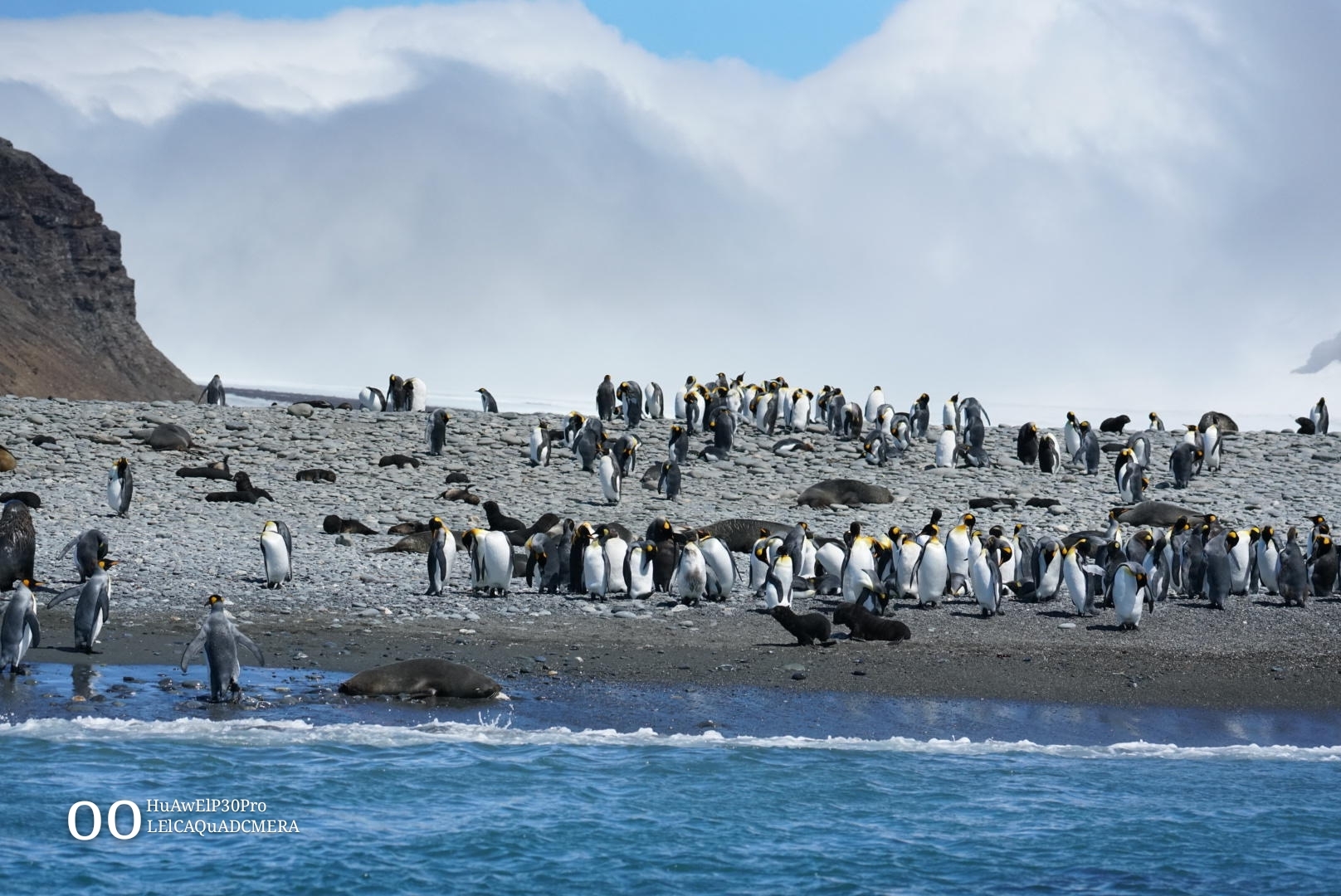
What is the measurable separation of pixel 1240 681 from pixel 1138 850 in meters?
3.54

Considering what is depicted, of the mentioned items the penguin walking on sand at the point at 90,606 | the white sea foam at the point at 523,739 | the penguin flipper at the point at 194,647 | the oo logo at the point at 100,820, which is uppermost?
the penguin walking on sand at the point at 90,606

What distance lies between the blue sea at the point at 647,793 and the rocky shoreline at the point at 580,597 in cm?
80

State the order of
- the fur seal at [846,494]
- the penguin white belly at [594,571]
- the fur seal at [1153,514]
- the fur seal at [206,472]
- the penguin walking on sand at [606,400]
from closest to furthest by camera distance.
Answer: the penguin white belly at [594,571] < the fur seal at [1153,514] < the fur seal at [846,494] < the fur seal at [206,472] < the penguin walking on sand at [606,400]

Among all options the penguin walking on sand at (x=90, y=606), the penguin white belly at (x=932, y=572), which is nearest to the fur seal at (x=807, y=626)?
the penguin white belly at (x=932, y=572)

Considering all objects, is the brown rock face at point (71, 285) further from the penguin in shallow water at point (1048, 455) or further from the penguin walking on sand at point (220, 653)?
the penguin walking on sand at point (220, 653)

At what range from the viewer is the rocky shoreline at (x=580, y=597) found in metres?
10.7

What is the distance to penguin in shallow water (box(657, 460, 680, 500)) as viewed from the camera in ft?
64.7

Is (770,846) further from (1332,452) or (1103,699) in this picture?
(1332,452)

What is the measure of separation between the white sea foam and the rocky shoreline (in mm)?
1137

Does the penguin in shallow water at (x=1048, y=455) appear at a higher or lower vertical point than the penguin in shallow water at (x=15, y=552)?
higher

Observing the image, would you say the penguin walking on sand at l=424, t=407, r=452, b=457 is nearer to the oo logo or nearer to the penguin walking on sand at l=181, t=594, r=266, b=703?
the penguin walking on sand at l=181, t=594, r=266, b=703

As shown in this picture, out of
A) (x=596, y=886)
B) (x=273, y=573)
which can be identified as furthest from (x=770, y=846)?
(x=273, y=573)

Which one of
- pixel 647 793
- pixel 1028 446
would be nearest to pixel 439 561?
pixel 647 793

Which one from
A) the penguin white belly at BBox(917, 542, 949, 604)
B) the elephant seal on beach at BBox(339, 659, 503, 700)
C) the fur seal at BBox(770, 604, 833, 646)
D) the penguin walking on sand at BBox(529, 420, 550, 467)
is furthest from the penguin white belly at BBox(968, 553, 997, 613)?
the penguin walking on sand at BBox(529, 420, 550, 467)
